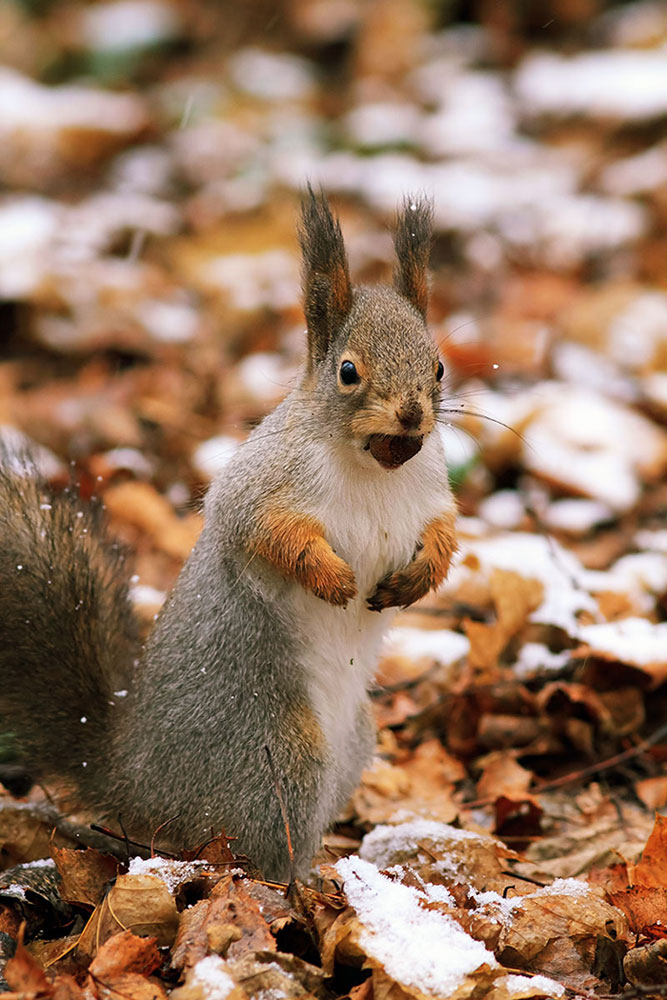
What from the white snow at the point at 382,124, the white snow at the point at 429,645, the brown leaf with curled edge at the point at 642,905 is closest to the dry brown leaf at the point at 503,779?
the white snow at the point at 429,645

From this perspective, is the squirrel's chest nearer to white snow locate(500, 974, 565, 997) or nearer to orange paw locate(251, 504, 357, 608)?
orange paw locate(251, 504, 357, 608)

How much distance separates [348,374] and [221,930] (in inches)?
37.1

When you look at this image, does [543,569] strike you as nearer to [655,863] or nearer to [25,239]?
[655,863]

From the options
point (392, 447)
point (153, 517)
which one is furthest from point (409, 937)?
point (153, 517)

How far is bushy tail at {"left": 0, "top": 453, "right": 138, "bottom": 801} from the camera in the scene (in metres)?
2.13

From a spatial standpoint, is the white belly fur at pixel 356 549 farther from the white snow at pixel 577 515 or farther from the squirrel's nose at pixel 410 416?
the white snow at pixel 577 515

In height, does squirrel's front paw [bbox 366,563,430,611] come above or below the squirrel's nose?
below

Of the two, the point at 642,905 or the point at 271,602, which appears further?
the point at 271,602

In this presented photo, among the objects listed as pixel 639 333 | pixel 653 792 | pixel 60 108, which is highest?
pixel 60 108

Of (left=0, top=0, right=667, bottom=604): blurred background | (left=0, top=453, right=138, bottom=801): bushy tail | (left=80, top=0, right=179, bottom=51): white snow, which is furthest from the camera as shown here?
(left=80, top=0, right=179, bottom=51): white snow

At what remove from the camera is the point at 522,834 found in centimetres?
247

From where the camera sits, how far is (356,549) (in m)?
2.13

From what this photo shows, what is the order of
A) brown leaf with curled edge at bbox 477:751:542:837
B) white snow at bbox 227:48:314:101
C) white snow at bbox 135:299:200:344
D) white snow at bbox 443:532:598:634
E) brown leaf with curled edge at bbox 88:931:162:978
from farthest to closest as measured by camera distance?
white snow at bbox 227:48:314:101 < white snow at bbox 135:299:200:344 < white snow at bbox 443:532:598:634 < brown leaf with curled edge at bbox 477:751:542:837 < brown leaf with curled edge at bbox 88:931:162:978

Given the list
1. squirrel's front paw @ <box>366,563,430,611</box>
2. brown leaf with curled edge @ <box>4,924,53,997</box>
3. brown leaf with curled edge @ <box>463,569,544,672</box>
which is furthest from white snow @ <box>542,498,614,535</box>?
brown leaf with curled edge @ <box>4,924,53,997</box>
